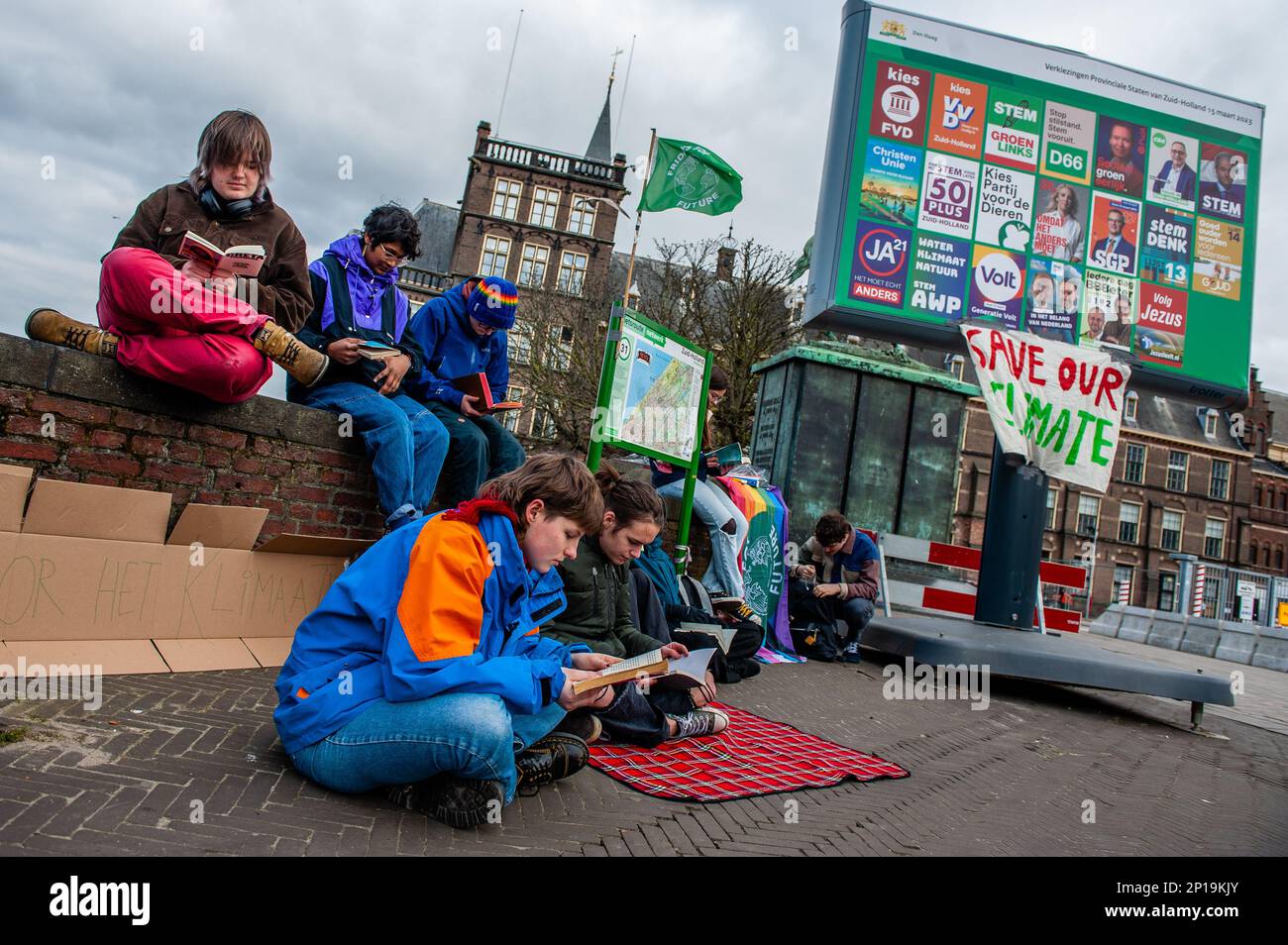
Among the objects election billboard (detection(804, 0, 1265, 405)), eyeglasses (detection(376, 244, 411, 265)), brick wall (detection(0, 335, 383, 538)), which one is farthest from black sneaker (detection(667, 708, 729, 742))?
election billboard (detection(804, 0, 1265, 405))

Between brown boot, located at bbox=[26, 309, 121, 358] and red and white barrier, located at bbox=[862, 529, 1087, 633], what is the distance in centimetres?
634

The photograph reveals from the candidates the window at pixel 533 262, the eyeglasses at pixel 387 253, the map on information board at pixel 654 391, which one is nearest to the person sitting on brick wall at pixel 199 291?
the eyeglasses at pixel 387 253

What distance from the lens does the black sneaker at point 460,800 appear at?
89.5 inches

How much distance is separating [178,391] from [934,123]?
23.1 ft

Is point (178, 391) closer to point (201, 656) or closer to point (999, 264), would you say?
point (201, 656)

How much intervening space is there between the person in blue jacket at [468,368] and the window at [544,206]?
40.4 m

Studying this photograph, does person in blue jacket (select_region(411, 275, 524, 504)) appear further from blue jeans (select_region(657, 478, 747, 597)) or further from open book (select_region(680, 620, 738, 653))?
blue jeans (select_region(657, 478, 747, 597))

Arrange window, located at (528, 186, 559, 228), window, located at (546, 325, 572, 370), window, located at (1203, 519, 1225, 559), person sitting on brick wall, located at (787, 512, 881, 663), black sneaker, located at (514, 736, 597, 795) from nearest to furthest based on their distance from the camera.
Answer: black sneaker, located at (514, 736, 597, 795) < person sitting on brick wall, located at (787, 512, 881, 663) < window, located at (546, 325, 572, 370) < window, located at (528, 186, 559, 228) < window, located at (1203, 519, 1225, 559)

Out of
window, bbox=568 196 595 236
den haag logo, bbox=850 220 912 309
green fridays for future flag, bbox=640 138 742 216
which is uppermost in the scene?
window, bbox=568 196 595 236

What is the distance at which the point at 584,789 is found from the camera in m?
2.86

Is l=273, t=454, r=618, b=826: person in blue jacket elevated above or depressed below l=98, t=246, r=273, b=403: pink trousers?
below

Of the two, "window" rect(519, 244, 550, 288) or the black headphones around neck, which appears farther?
"window" rect(519, 244, 550, 288)

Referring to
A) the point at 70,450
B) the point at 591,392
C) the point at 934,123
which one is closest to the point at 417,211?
the point at 591,392

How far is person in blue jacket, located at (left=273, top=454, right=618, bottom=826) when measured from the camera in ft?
7.09
